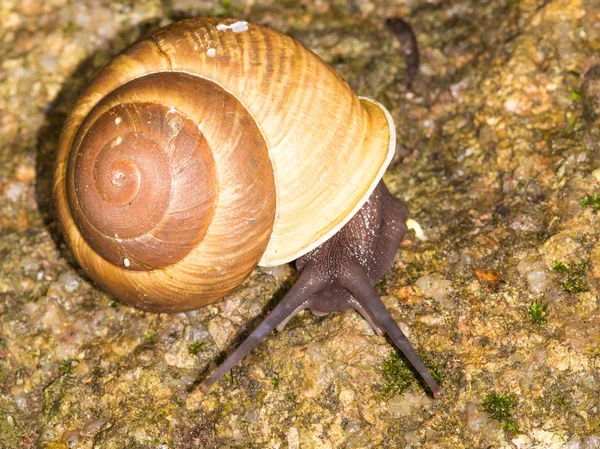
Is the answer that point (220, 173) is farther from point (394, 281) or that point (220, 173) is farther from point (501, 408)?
point (501, 408)

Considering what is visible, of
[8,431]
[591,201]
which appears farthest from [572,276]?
[8,431]

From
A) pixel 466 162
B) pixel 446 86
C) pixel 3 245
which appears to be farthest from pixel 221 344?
pixel 446 86

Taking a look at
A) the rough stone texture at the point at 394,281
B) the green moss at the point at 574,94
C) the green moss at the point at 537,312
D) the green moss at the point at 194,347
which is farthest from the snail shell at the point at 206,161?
the green moss at the point at 574,94

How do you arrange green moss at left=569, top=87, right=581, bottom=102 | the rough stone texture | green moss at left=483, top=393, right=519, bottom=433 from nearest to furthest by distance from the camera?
green moss at left=483, top=393, right=519, bottom=433 → the rough stone texture → green moss at left=569, top=87, right=581, bottom=102

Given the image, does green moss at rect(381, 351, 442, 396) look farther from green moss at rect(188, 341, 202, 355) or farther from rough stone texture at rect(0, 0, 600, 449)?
green moss at rect(188, 341, 202, 355)

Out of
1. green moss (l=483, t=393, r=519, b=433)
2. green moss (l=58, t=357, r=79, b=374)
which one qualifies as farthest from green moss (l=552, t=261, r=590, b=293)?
green moss (l=58, t=357, r=79, b=374)

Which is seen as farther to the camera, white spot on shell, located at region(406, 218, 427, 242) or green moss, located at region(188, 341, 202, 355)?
white spot on shell, located at region(406, 218, 427, 242)

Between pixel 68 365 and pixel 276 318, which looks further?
pixel 68 365
